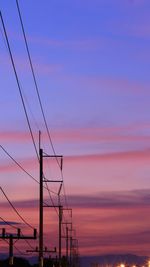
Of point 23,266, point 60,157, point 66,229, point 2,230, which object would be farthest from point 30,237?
point 23,266

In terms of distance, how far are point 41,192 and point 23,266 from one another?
94.5m

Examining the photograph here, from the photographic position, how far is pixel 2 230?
190ft

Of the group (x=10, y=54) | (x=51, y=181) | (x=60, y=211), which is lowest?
(x=10, y=54)

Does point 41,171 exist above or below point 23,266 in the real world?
below

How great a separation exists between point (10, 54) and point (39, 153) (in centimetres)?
2518

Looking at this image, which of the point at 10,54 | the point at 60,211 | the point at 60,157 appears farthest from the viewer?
the point at 60,211

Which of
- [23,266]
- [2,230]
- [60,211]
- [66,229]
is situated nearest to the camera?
[2,230]

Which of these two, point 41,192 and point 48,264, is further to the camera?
point 48,264

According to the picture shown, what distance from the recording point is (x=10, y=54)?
2111cm

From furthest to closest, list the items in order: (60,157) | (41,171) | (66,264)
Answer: (66,264)
(41,171)
(60,157)

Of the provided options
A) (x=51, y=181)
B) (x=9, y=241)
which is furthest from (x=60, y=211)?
(x=51, y=181)

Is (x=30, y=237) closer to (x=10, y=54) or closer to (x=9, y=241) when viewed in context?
(x=9, y=241)

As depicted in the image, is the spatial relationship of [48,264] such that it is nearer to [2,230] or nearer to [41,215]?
[2,230]

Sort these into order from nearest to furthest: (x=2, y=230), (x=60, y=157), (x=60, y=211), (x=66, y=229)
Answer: (x=60, y=157), (x=2, y=230), (x=60, y=211), (x=66, y=229)
